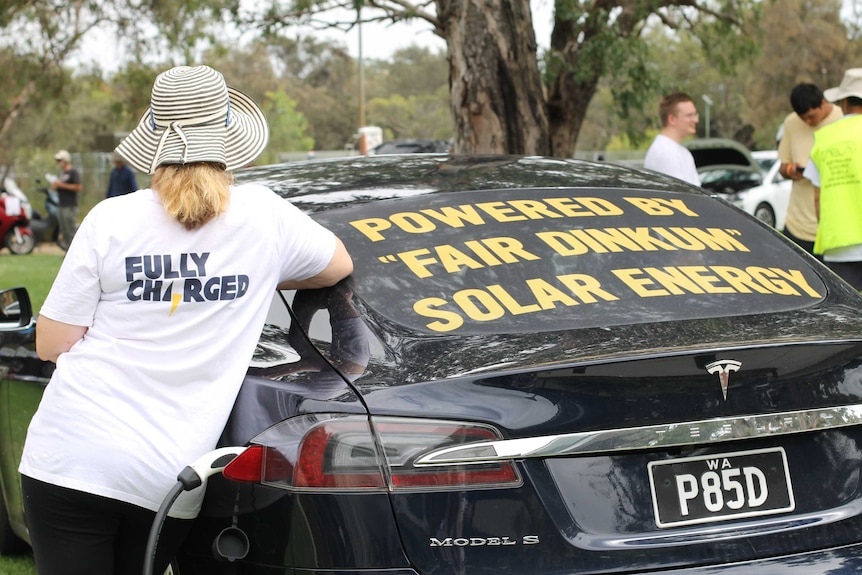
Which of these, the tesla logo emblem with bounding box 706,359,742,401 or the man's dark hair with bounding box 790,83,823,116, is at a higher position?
the man's dark hair with bounding box 790,83,823,116

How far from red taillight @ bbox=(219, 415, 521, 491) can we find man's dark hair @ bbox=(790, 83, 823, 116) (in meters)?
5.19

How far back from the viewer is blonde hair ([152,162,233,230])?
2502 millimetres

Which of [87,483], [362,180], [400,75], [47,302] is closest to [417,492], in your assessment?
[87,483]

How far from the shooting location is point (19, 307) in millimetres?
3611

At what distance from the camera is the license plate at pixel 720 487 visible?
7.92 feet

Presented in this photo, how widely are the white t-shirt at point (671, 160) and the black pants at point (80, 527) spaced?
491 cm

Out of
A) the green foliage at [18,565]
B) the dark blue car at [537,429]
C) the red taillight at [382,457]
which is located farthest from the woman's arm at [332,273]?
the green foliage at [18,565]

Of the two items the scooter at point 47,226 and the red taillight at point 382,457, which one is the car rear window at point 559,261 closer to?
the red taillight at point 382,457

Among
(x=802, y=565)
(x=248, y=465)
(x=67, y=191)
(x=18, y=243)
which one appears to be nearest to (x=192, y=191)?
(x=248, y=465)

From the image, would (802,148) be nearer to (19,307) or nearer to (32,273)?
(19,307)

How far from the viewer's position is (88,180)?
2991 centimetres

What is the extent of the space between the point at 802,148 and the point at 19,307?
Answer: 17.6ft

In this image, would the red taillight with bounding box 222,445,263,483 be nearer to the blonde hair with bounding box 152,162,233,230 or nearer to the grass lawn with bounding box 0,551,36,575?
the blonde hair with bounding box 152,162,233,230

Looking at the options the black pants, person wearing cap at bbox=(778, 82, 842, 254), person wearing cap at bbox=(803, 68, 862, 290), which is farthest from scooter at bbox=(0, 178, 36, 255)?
the black pants
